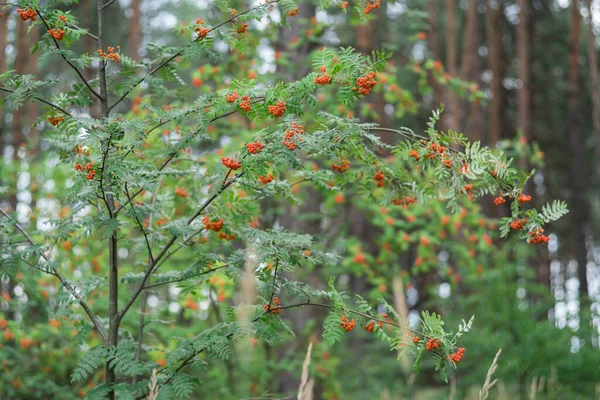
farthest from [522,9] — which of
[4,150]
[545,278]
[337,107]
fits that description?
[4,150]

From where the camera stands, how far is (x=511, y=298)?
25.0 feet

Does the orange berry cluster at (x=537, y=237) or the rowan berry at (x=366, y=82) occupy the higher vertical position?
the rowan berry at (x=366, y=82)

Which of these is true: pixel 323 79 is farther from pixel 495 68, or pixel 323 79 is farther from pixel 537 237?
pixel 495 68

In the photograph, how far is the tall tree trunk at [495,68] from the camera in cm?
1326

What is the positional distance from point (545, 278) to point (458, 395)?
19.9 feet

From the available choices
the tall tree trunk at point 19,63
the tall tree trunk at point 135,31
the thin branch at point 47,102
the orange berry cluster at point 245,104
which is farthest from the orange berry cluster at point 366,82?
the tall tree trunk at point 135,31

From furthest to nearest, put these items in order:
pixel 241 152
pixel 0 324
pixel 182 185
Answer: pixel 0 324, pixel 182 185, pixel 241 152

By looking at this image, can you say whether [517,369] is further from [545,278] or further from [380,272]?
[545,278]

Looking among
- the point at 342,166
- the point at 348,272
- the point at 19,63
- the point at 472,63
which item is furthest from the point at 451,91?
the point at 342,166

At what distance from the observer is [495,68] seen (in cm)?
1345

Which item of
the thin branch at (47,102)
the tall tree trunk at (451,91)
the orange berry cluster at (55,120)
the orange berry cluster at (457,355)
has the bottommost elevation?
the orange berry cluster at (457,355)

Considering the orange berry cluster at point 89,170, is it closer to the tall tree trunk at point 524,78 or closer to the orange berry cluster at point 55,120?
the orange berry cluster at point 55,120

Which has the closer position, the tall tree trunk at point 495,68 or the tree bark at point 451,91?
the tree bark at point 451,91

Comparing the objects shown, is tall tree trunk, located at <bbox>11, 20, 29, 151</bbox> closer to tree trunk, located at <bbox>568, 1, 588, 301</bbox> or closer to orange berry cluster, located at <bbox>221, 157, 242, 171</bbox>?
orange berry cluster, located at <bbox>221, 157, 242, 171</bbox>
